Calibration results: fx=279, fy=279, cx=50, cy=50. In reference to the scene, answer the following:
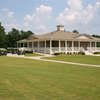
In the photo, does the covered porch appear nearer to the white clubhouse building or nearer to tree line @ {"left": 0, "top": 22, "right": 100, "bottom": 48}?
the white clubhouse building

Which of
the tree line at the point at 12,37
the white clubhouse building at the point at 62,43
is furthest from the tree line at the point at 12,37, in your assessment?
the white clubhouse building at the point at 62,43

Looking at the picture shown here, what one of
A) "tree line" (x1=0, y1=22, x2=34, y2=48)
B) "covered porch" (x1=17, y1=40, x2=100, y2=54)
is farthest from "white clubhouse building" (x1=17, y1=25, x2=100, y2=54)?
"tree line" (x1=0, y1=22, x2=34, y2=48)

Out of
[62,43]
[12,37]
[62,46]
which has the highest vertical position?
[12,37]

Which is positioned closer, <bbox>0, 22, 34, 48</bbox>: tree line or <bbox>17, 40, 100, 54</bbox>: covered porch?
<bbox>17, 40, 100, 54</bbox>: covered porch

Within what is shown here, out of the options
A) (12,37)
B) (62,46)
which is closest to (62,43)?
(62,46)

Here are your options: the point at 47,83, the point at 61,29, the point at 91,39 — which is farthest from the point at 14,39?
the point at 47,83

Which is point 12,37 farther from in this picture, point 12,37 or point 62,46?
point 62,46

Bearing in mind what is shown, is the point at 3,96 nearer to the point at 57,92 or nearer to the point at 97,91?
the point at 57,92

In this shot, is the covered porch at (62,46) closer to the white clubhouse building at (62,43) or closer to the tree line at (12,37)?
the white clubhouse building at (62,43)

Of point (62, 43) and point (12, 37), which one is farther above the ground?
point (12, 37)

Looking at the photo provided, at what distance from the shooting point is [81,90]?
39.9 feet

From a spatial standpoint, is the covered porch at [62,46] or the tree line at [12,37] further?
the tree line at [12,37]

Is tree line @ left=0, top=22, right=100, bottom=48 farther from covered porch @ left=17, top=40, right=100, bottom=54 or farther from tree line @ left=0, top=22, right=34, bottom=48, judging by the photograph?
covered porch @ left=17, top=40, right=100, bottom=54

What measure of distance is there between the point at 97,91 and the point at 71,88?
48.8 inches
